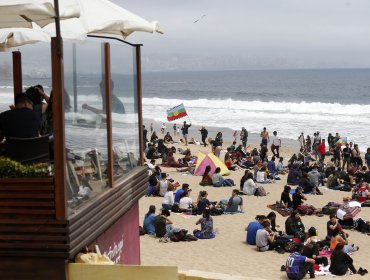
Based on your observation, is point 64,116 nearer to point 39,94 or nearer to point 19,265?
point 19,265

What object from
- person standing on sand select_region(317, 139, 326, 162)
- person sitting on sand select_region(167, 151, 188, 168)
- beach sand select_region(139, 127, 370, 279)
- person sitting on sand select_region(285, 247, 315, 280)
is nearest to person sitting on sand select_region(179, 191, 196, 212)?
beach sand select_region(139, 127, 370, 279)

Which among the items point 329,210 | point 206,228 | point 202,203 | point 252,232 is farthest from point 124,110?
point 329,210

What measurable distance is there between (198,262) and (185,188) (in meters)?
4.27

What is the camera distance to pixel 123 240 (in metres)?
6.44

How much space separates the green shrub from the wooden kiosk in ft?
0.51

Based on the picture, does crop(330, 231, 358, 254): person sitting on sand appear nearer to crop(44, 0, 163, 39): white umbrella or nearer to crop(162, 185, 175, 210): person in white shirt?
crop(162, 185, 175, 210): person in white shirt

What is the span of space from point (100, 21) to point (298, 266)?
6.74m

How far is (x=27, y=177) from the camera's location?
15.8 feet

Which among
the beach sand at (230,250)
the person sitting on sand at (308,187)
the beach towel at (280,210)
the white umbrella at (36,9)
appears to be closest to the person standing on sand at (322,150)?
the person sitting on sand at (308,187)

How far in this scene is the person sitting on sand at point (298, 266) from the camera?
1079 cm

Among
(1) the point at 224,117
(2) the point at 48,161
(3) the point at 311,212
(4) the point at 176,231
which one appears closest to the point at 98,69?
(2) the point at 48,161

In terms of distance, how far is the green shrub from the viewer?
191 inches

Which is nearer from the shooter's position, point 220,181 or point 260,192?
point 260,192

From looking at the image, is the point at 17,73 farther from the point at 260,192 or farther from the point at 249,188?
the point at 260,192
